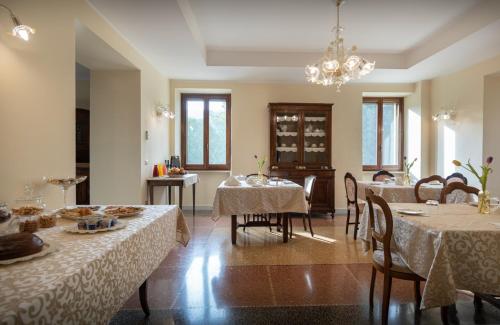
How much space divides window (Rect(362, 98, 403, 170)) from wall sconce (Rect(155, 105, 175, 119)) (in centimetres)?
436

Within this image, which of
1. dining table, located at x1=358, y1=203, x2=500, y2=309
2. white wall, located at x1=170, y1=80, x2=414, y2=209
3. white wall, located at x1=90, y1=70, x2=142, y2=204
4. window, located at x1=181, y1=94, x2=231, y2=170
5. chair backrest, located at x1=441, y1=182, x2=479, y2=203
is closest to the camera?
dining table, located at x1=358, y1=203, x2=500, y2=309

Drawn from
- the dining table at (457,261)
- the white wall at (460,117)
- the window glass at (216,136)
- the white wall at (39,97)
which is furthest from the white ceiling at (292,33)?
the dining table at (457,261)

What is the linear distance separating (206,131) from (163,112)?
1279 millimetres

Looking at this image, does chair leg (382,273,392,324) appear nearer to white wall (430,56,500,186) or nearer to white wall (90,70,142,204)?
white wall (90,70,142,204)

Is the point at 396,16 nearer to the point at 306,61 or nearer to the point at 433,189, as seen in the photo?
the point at 306,61

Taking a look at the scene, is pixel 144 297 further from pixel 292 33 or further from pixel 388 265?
pixel 292 33

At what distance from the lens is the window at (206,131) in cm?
645

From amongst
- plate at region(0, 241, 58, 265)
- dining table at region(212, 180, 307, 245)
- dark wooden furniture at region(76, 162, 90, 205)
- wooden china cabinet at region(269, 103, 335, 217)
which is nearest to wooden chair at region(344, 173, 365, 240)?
dining table at region(212, 180, 307, 245)

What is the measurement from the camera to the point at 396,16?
12.2ft

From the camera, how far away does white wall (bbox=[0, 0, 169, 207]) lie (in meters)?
2.05

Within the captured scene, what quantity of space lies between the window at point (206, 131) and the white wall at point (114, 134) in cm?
209

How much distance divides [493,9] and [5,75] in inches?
195

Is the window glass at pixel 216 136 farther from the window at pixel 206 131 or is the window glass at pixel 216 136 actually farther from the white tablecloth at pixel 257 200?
the white tablecloth at pixel 257 200

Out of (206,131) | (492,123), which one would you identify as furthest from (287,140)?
(492,123)
